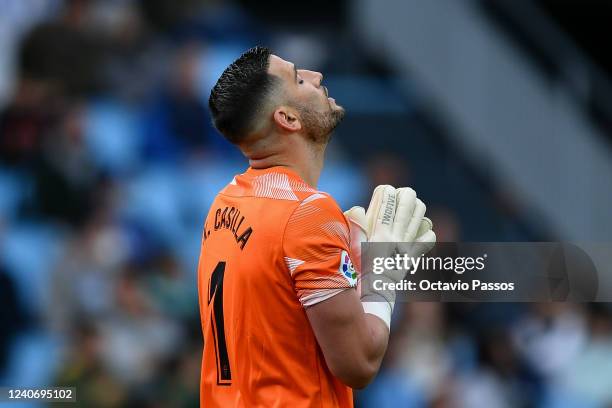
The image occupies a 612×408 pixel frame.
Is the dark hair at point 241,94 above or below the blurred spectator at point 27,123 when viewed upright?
below

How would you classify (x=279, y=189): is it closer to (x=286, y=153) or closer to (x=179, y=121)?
(x=286, y=153)

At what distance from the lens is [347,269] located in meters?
2.88

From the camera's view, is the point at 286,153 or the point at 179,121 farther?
the point at 179,121

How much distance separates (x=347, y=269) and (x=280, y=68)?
0.66 metres

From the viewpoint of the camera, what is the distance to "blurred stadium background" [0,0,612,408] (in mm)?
7500

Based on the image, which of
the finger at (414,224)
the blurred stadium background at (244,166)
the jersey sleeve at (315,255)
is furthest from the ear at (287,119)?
the blurred stadium background at (244,166)

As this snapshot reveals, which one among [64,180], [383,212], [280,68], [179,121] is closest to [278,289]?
[383,212]

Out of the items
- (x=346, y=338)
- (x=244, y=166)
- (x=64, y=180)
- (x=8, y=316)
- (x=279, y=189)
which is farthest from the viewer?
(x=244, y=166)

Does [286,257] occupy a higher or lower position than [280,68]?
lower

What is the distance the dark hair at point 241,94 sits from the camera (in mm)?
3105

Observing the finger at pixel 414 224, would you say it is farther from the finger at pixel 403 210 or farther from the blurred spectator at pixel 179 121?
the blurred spectator at pixel 179 121

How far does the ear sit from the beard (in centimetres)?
2

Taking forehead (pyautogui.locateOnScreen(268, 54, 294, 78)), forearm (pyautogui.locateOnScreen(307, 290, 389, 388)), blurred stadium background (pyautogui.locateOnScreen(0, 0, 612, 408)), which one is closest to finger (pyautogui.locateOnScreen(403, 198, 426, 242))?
forearm (pyautogui.locateOnScreen(307, 290, 389, 388))

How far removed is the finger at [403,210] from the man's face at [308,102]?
290 millimetres
